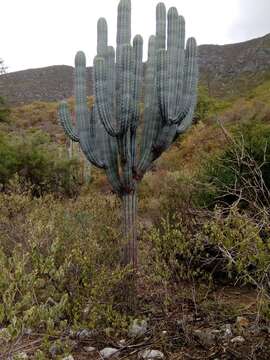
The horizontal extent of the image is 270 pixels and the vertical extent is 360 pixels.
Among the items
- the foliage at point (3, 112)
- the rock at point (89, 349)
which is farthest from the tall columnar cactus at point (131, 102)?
the foliage at point (3, 112)

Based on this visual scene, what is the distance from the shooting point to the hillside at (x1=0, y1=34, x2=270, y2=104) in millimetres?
43250

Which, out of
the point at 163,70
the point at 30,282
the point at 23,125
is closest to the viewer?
the point at 30,282

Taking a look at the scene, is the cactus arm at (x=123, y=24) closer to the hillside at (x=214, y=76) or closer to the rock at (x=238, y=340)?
the rock at (x=238, y=340)

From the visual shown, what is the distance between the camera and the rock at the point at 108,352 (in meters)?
4.14

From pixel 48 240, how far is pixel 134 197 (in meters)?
1.24

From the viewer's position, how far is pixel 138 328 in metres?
4.53

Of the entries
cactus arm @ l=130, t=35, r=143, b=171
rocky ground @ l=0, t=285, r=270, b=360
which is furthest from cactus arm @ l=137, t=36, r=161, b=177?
rocky ground @ l=0, t=285, r=270, b=360

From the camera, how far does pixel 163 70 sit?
5.70 m

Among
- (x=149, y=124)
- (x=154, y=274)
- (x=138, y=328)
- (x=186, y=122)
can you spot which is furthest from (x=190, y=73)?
(x=138, y=328)

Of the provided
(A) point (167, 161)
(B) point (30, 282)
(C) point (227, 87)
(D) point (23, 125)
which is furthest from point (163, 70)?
(C) point (227, 87)

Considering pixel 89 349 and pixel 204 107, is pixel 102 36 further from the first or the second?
pixel 204 107

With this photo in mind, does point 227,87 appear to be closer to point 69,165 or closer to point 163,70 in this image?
point 69,165

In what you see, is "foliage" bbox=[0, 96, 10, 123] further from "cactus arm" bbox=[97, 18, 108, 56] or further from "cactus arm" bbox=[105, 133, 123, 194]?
"cactus arm" bbox=[105, 133, 123, 194]

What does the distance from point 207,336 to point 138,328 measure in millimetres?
718
